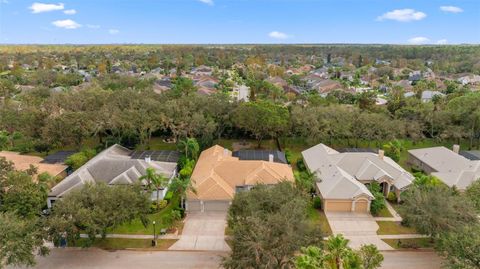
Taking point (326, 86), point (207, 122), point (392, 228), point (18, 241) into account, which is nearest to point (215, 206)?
point (392, 228)

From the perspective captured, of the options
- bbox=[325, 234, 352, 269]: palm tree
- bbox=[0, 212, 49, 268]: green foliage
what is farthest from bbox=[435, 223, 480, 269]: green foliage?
bbox=[0, 212, 49, 268]: green foliage

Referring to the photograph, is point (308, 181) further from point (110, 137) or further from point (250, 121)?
point (110, 137)

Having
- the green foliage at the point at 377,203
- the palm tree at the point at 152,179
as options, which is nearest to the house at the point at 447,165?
the green foliage at the point at 377,203

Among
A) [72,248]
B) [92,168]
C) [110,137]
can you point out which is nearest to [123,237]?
[72,248]

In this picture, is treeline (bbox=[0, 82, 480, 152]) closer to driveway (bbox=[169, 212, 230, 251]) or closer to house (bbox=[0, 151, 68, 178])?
house (bbox=[0, 151, 68, 178])

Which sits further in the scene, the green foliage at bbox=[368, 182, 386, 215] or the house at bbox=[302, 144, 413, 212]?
the house at bbox=[302, 144, 413, 212]

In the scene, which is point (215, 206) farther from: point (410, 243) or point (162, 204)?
point (410, 243)

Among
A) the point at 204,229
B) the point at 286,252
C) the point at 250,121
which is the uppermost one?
the point at 250,121
